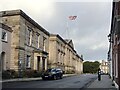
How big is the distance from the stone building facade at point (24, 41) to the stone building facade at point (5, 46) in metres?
1.31

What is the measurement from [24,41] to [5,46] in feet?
21.0

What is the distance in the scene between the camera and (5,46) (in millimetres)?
39469

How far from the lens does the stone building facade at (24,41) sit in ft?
140

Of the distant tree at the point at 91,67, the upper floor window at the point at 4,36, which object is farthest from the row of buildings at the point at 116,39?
the distant tree at the point at 91,67

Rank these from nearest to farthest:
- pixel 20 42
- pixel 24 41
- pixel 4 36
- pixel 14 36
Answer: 1. pixel 4 36
2. pixel 14 36
3. pixel 20 42
4. pixel 24 41

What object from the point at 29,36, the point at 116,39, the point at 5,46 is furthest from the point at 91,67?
the point at 116,39

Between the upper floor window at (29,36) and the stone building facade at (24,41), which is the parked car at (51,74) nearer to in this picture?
the stone building facade at (24,41)

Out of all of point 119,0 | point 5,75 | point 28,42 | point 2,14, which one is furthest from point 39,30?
point 119,0

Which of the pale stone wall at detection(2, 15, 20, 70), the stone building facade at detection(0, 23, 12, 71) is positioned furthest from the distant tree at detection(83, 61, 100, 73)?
the stone building facade at detection(0, 23, 12, 71)

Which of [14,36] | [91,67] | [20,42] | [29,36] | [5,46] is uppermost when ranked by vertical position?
[29,36]

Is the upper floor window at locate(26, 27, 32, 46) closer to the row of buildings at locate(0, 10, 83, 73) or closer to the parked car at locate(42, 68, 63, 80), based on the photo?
the row of buildings at locate(0, 10, 83, 73)

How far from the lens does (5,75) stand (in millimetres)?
36312

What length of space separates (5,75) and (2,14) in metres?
11.5

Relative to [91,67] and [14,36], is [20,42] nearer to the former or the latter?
[14,36]
